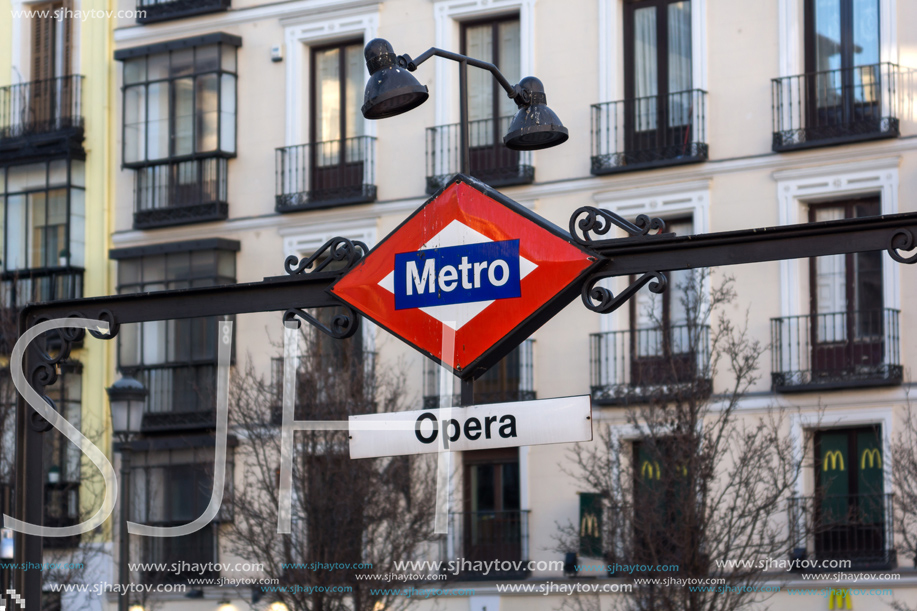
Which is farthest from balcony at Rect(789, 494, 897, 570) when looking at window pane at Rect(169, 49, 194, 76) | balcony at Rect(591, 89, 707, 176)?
window pane at Rect(169, 49, 194, 76)

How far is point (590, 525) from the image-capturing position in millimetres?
25938

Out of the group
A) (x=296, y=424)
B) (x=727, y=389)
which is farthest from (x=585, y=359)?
(x=296, y=424)

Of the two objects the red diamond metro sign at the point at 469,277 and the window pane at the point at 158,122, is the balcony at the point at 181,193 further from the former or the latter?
the red diamond metro sign at the point at 469,277

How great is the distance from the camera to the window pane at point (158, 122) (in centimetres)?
3138

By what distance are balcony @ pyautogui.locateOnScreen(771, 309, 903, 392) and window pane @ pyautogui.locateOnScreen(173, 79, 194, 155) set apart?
12.3 meters

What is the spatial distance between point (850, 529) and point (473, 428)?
18394 millimetres

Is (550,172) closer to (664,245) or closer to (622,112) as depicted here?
(622,112)

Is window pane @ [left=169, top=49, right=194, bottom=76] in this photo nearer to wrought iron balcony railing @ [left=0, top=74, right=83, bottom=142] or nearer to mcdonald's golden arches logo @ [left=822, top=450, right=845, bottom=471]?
wrought iron balcony railing @ [left=0, top=74, right=83, bottom=142]

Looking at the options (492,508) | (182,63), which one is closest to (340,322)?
(492,508)

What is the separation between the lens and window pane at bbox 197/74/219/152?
3097cm

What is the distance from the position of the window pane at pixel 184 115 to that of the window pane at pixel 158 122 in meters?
0.23

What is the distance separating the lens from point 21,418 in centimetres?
834

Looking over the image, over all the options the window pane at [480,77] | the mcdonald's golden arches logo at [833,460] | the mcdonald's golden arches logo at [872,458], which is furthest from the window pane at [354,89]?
the mcdonald's golden arches logo at [872,458]

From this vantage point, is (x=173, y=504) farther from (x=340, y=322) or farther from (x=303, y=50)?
(x=340, y=322)
